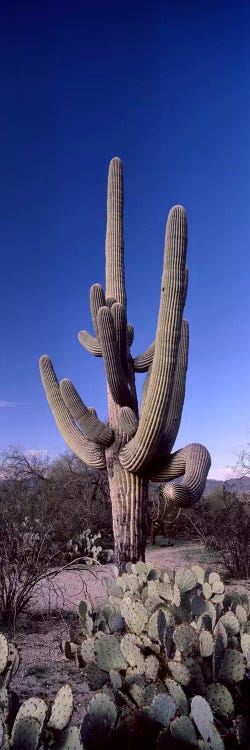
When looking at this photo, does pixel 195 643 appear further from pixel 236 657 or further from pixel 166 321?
pixel 166 321

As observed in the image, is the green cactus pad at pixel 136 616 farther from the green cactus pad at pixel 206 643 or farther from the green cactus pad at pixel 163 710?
the green cactus pad at pixel 163 710

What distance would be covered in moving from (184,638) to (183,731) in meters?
1.10

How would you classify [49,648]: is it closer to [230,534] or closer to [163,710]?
[163,710]

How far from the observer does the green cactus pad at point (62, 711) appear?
2660 millimetres

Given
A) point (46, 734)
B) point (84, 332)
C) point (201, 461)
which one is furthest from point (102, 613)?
point (84, 332)

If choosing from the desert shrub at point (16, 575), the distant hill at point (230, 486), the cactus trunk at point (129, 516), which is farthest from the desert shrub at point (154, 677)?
the distant hill at point (230, 486)

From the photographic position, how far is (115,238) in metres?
9.12

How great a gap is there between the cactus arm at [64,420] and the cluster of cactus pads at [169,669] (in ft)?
9.51

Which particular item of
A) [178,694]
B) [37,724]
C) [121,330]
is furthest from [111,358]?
[37,724]

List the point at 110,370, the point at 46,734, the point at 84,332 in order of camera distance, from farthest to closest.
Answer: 1. the point at 84,332
2. the point at 110,370
3. the point at 46,734

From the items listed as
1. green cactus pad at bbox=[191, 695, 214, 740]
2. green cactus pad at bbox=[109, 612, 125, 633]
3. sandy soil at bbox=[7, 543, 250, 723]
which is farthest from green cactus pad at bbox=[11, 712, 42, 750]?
green cactus pad at bbox=[109, 612, 125, 633]

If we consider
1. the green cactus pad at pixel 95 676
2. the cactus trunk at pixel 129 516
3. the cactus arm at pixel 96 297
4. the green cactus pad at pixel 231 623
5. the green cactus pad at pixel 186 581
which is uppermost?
the cactus arm at pixel 96 297

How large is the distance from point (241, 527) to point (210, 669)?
8826mm

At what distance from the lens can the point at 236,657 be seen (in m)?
3.87
